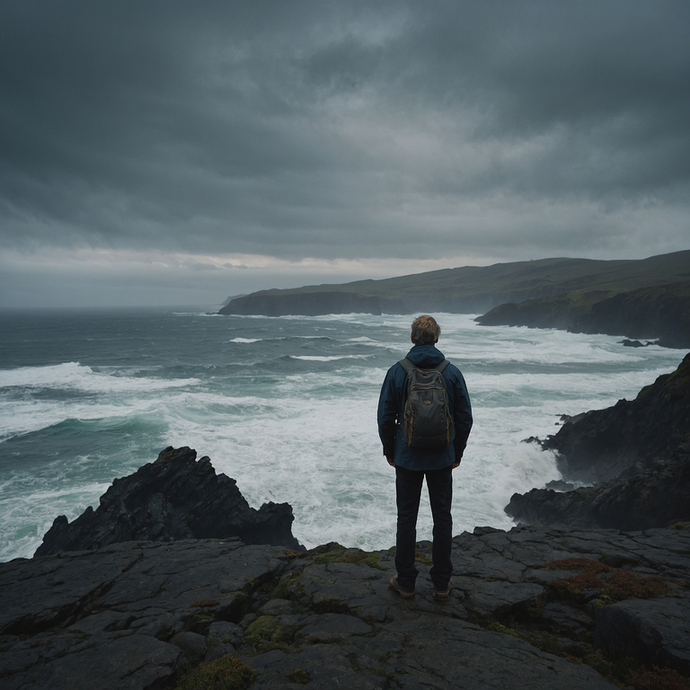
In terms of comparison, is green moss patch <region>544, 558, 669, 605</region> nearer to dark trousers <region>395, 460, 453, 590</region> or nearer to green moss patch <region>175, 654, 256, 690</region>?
dark trousers <region>395, 460, 453, 590</region>

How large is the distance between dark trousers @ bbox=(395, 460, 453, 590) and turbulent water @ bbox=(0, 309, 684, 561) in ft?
30.7

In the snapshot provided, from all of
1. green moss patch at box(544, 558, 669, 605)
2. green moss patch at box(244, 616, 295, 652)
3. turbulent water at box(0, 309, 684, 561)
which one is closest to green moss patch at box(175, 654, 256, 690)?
green moss patch at box(244, 616, 295, 652)

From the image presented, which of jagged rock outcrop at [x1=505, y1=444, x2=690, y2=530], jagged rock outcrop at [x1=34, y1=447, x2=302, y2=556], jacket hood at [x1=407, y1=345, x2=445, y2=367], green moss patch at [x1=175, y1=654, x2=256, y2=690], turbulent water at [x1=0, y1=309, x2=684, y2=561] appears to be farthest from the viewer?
turbulent water at [x1=0, y1=309, x2=684, y2=561]

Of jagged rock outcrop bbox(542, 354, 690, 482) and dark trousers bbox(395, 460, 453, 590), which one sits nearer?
dark trousers bbox(395, 460, 453, 590)

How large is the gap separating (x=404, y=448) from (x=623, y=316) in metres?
97.1

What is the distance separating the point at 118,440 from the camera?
2241 centimetres

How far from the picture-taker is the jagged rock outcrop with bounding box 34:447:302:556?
11969 mm

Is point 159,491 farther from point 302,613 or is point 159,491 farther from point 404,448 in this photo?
point 404,448

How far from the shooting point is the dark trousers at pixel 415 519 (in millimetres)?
4516

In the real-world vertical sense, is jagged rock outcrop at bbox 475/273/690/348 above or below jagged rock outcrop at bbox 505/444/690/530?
above

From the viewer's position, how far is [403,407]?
14.8 feet

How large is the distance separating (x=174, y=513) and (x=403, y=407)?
40.3 ft

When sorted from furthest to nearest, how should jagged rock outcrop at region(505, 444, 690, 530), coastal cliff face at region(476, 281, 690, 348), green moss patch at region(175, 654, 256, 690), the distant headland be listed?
the distant headland, coastal cliff face at region(476, 281, 690, 348), jagged rock outcrop at region(505, 444, 690, 530), green moss patch at region(175, 654, 256, 690)

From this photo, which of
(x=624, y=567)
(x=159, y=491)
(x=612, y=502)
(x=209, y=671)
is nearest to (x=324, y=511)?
(x=159, y=491)
